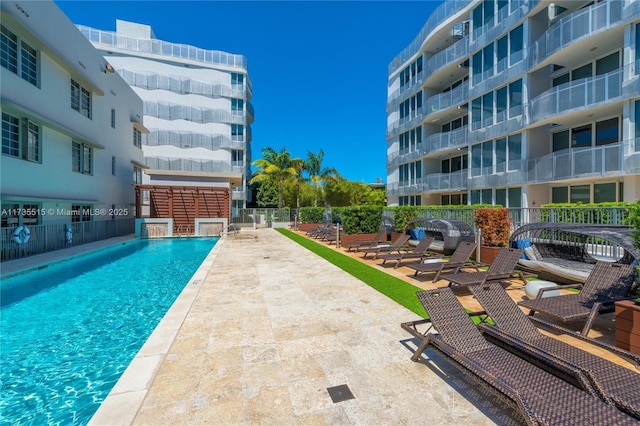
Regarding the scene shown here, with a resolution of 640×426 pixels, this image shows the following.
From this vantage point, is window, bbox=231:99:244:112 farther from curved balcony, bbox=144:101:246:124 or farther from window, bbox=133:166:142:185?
window, bbox=133:166:142:185

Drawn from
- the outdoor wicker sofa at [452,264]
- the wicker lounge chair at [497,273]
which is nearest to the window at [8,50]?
the outdoor wicker sofa at [452,264]

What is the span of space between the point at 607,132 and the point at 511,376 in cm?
1711

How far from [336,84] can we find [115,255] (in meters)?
47.0

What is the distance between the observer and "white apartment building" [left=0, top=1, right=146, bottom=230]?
11948mm

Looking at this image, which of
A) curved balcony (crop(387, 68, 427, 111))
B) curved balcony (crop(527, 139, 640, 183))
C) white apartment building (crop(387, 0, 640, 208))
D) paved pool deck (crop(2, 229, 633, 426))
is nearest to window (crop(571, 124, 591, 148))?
white apartment building (crop(387, 0, 640, 208))

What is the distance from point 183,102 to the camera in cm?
3488

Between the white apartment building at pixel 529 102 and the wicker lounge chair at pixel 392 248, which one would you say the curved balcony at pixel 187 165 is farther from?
the wicker lounge chair at pixel 392 248

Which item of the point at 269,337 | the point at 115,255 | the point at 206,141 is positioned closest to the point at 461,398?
the point at 269,337

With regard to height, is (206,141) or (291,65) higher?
(291,65)

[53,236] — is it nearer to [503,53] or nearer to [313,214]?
[313,214]

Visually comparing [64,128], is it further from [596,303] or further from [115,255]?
[596,303]

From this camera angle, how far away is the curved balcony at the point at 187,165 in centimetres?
3216

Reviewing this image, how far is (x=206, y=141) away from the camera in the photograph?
3528 cm

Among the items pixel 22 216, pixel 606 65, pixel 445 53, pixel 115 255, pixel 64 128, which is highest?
pixel 445 53
